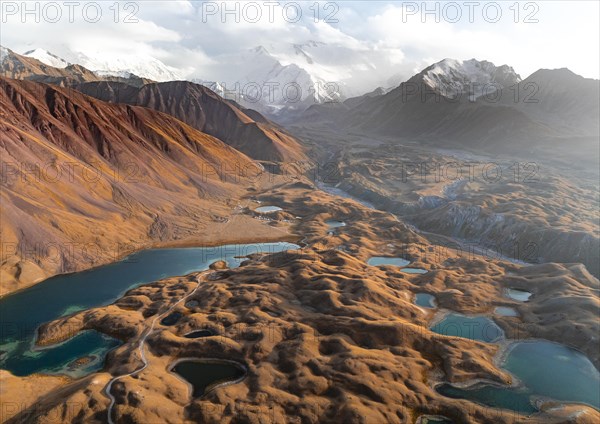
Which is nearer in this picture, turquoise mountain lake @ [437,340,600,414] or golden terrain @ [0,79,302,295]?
turquoise mountain lake @ [437,340,600,414]

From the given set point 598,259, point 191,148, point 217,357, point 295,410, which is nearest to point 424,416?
point 295,410

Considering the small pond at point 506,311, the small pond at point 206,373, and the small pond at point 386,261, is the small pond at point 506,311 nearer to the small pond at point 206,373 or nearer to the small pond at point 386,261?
the small pond at point 386,261

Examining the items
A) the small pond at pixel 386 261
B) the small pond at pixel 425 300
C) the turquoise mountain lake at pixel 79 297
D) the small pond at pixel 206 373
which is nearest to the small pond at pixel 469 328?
the small pond at pixel 425 300

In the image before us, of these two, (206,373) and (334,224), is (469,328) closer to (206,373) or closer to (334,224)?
(206,373)

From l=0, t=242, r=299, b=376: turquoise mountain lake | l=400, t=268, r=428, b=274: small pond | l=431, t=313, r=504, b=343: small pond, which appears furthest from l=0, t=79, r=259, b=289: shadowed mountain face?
l=431, t=313, r=504, b=343: small pond

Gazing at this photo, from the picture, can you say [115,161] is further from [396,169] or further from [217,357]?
[396,169]

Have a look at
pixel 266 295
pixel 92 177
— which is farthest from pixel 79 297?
pixel 92 177

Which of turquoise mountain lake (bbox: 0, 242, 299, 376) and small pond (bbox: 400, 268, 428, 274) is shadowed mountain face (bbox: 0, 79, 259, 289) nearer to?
turquoise mountain lake (bbox: 0, 242, 299, 376)
